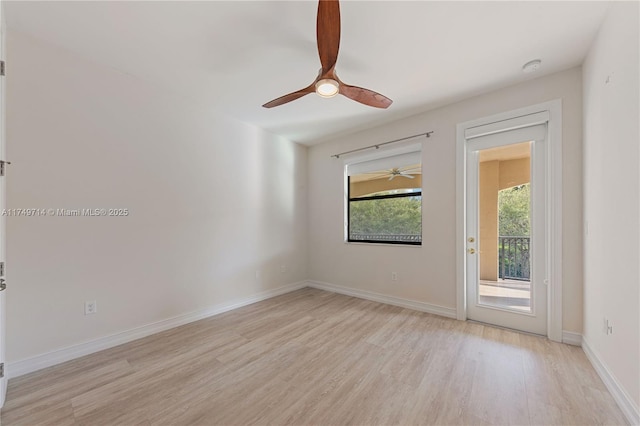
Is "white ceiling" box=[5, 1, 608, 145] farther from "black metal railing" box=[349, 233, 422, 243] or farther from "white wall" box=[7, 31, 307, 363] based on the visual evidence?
"black metal railing" box=[349, 233, 422, 243]

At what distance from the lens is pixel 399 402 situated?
66.4 inches

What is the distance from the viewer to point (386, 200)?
399 centimetres

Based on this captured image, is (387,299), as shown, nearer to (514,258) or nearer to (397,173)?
(514,258)

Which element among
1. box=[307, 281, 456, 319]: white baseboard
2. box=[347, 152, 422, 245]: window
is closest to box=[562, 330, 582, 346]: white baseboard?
box=[307, 281, 456, 319]: white baseboard

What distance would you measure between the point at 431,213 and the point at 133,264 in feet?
11.5

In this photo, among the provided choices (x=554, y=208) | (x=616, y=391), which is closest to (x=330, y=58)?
(x=554, y=208)

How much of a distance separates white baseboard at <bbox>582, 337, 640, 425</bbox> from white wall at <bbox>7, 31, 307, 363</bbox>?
366cm

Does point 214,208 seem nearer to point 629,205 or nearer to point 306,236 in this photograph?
point 306,236

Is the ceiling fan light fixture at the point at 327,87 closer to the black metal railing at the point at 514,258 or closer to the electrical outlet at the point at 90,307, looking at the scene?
the black metal railing at the point at 514,258

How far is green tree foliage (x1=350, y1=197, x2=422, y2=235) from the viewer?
3.66 m

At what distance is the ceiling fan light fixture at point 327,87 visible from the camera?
1.83 metres

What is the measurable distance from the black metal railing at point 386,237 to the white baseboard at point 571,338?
168 cm

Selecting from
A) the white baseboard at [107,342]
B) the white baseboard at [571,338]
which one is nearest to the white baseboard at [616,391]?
the white baseboard at [571,338]

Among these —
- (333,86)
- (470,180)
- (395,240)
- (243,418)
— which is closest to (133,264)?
(243,418)
